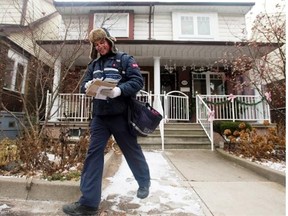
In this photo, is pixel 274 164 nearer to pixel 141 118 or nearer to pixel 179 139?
pixel 179 139

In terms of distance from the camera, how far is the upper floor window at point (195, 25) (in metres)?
11.5

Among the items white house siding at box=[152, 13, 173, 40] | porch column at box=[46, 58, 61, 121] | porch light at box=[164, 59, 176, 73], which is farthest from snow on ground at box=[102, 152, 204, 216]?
white house siding at box=[152, 13, 173, 40]

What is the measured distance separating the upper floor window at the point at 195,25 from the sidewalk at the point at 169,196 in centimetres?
885

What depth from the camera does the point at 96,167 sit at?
7.39ft

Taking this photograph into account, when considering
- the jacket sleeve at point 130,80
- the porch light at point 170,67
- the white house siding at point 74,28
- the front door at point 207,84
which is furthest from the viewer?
the front door at point 207,84

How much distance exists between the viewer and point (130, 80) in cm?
234

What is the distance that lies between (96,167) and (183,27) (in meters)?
10.7

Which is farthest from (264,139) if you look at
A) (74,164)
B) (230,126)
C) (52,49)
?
(52,49)

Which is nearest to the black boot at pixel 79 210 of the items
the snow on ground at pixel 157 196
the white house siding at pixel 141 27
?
the snow on ground at pixel 157 196

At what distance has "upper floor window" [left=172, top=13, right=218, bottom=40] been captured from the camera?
1148 centimetres

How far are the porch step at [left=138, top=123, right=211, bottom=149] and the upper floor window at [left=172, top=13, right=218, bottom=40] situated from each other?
5.70m

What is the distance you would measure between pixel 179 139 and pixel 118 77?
16.3ft

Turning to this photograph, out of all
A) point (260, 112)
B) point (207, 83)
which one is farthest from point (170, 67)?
point (260, 112)

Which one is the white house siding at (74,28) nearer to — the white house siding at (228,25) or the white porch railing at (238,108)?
the white porch railing at (238,108)
